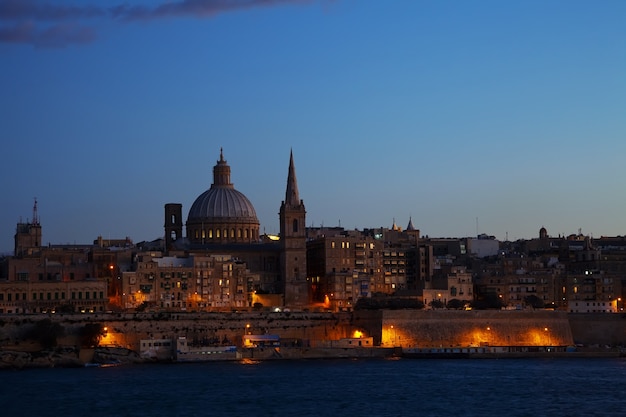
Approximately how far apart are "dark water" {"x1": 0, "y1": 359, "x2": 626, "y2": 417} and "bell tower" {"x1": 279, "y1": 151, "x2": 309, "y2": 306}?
19.1m

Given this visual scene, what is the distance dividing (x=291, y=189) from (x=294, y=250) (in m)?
4.44

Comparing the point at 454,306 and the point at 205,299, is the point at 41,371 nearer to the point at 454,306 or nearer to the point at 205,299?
the point at 205,299

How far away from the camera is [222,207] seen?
3666 inches

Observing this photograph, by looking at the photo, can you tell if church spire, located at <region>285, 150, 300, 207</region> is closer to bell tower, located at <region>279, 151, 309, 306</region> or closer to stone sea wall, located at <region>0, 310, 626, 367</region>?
bell tower, located at <region>279, 151, 309, 306</region>

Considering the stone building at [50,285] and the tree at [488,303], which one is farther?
the tree at [488,303]

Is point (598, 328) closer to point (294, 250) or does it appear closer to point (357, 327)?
point (357, 327)

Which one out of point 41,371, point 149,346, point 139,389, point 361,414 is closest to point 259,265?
point 149,346

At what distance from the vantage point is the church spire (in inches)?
3393

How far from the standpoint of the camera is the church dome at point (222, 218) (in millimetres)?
92312

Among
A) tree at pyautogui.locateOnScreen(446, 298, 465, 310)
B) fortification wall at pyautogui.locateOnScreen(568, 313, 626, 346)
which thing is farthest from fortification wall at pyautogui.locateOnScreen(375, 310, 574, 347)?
tree at pyautogui.locateOnScreen(446, 298, 465, 310)

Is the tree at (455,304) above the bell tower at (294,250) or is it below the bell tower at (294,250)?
below

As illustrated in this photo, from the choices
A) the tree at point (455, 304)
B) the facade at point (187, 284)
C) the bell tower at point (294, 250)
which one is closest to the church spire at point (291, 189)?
the bell tower at point (294, 250)

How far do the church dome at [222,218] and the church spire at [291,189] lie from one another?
6859mm

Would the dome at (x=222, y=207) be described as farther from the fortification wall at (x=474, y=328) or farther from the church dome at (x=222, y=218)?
the fortification wall at (x=474, y=328)
